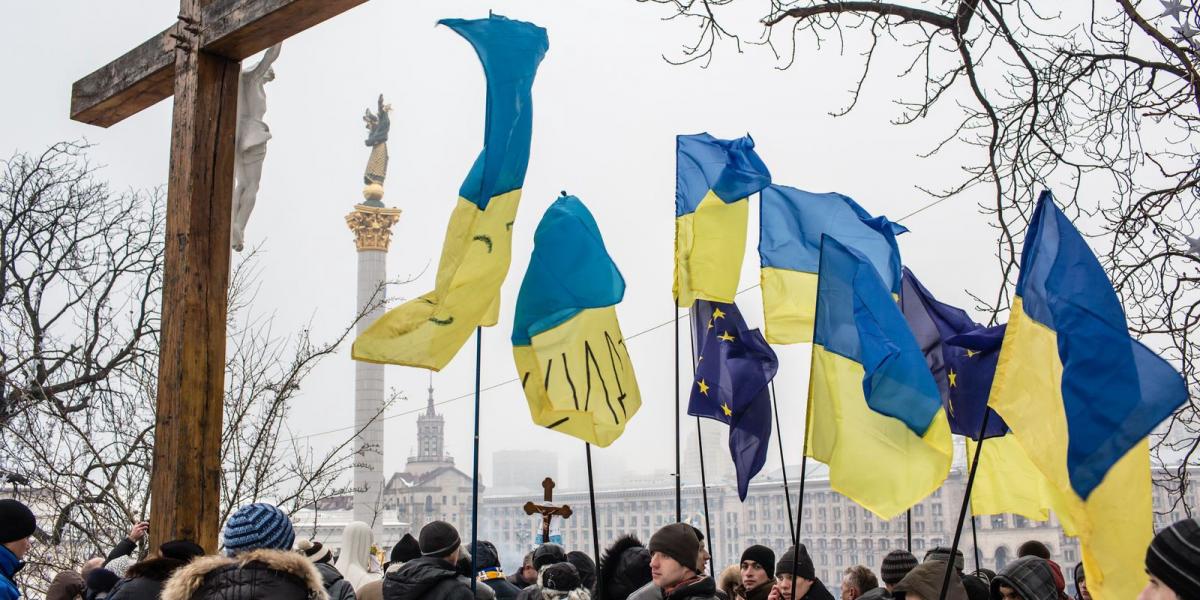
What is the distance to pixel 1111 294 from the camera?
342 cm

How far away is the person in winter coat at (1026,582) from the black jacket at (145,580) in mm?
3005

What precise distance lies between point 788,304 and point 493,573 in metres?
2.19

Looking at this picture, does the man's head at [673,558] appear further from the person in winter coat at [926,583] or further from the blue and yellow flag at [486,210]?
the blue and yellow flag at [486,210]

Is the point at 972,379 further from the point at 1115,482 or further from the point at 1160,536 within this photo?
the point at 1160,536

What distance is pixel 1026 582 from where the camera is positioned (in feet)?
14.1

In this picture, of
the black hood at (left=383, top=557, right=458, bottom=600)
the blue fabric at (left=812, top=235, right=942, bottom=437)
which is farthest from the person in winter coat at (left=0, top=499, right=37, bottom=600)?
the blue fabric at (left=812, top=235, right=942, bottom=437)

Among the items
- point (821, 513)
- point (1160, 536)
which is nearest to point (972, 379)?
point (1160, 536)

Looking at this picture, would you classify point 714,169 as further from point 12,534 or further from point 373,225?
point 373,225

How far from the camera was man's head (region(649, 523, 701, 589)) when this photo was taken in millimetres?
3830

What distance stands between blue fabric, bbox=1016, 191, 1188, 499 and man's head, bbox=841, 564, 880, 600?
2604mm

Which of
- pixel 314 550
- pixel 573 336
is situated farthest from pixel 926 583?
pixel 314 550

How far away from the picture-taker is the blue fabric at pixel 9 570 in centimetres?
341

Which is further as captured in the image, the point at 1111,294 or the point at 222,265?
the point at 222,265

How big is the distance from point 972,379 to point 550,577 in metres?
2.22
